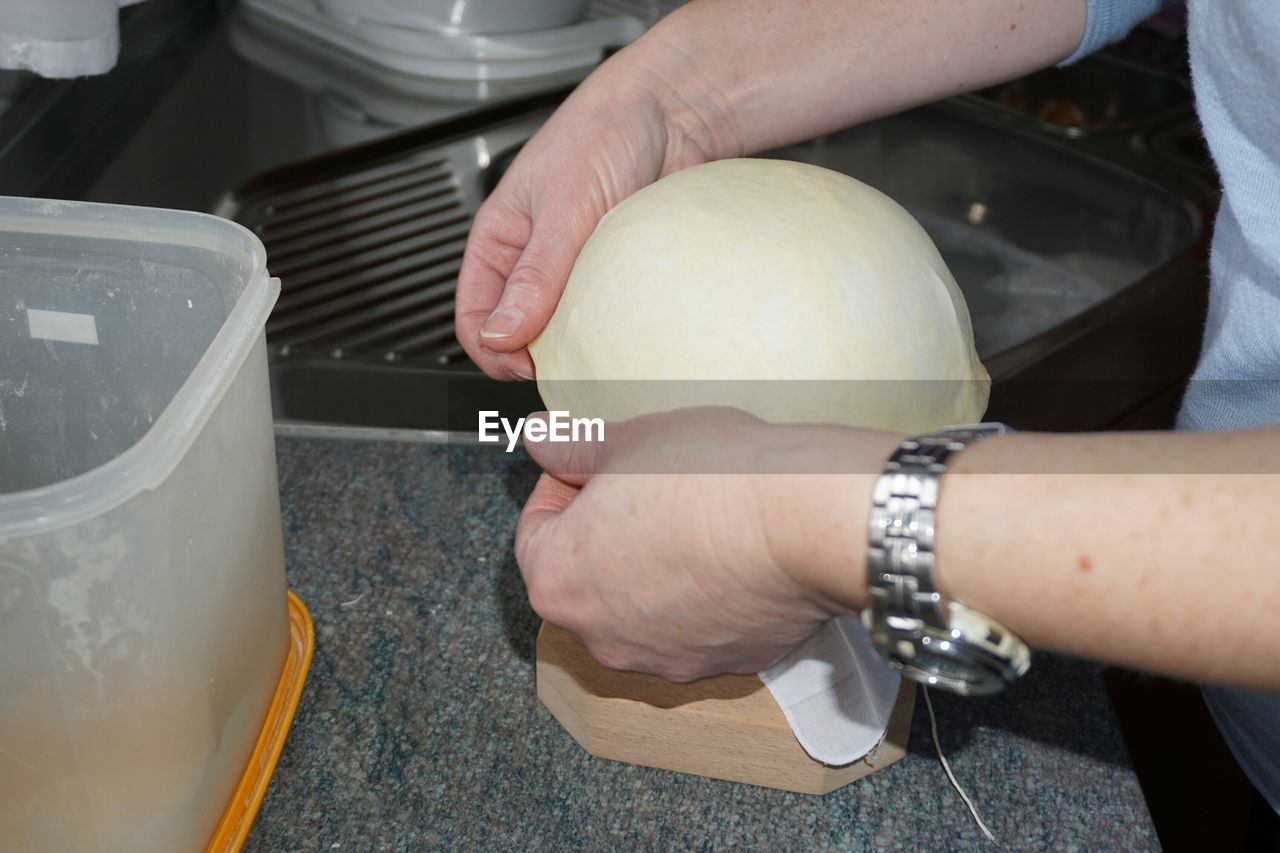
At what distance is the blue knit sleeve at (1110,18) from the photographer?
95 cm

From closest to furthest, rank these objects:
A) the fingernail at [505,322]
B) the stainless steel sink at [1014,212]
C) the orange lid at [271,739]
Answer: the orange lid at [271,739], the fingernail at [505,322], the stainless steel sink at [1014,212]

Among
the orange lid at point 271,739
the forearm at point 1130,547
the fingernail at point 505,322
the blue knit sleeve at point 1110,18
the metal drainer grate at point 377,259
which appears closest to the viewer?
the forearm at point 1130,547

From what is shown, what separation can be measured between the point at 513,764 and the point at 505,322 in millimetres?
325

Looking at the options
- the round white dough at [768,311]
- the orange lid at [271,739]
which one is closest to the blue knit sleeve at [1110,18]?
the round white dough at [768,311]

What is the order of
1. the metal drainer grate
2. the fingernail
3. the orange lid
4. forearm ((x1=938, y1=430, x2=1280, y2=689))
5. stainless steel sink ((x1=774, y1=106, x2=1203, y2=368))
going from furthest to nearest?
stainless steel sink ((x1=774, y1=106, x2=1203, y2=368)) < the metal drainer grate < the fingernail < the orange lid < forearm ((x1=938, y1=430, x2=1280, y2=689))

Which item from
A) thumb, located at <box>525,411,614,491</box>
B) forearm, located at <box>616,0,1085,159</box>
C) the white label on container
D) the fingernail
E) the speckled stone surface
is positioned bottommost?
the speckled stone surface

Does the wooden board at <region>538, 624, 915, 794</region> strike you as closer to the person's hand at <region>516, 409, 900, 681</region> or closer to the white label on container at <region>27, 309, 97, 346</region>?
the person's hand at <region>516, 409, 900, 681</region>

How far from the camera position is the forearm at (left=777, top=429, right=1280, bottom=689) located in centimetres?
53

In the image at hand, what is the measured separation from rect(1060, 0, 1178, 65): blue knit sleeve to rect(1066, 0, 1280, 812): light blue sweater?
15cm

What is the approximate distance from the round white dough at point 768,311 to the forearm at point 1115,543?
0.17m

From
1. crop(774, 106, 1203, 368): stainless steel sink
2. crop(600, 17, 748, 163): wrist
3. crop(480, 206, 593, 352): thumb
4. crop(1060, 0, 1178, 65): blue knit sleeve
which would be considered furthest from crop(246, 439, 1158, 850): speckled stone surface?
crop(774, 106, 1203, 368): stainless steel sink

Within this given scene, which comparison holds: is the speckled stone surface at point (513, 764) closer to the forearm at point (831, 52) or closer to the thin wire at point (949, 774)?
the thin wire at point (949, 774)

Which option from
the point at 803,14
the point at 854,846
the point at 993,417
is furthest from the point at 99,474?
the point at 993,417

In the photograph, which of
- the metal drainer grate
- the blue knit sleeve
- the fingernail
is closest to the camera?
the fingernail
